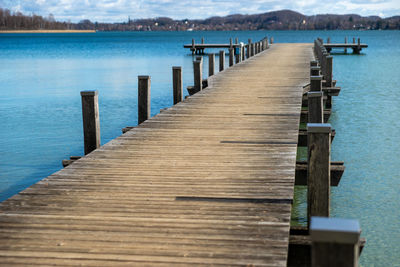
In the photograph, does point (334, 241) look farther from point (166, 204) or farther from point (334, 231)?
point (166, 204)

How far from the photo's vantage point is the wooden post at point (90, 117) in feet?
23.8

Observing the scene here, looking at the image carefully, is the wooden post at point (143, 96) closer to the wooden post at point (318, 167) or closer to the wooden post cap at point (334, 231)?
the wooden post at point (318, 167)

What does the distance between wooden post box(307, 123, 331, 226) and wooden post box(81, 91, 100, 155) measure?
383cm

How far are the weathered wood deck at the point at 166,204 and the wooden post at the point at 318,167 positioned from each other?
253 mm

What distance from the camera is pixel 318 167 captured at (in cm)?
441

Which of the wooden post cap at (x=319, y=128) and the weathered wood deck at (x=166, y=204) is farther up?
the wooden post cap at (x=319, y=128)

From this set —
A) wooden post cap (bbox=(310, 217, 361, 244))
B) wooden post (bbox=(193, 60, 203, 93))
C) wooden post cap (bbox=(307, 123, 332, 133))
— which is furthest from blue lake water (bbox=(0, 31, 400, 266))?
wooden post cap (bbox=(310, 217, 361, 244))

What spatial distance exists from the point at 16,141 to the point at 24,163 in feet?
9.46

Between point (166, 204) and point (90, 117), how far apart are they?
3267 mm

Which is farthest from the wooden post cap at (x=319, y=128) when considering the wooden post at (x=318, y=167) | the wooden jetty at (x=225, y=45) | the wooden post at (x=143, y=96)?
the wooden jetty at (x=225, y=45)

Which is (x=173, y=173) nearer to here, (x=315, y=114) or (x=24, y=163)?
(x=315, y=114)

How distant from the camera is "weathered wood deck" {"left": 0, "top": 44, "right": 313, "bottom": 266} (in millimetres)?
3561

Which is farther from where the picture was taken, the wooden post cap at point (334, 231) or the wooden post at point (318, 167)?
the wooden post at point (318, 167)

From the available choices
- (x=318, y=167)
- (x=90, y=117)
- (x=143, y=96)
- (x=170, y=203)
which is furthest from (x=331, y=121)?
(x=170, y=203)
